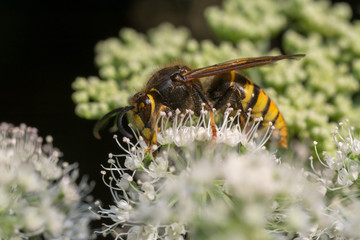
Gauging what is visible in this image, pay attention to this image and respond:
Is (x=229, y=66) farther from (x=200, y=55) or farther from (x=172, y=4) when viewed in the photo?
(x=172, y=4)

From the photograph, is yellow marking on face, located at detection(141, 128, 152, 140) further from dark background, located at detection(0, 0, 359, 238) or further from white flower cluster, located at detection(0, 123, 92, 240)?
dark background, located at detection(0, 0, 359, 238)

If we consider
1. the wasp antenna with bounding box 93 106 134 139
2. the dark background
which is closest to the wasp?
the wasp antenna with bounding box 93 106 134 139

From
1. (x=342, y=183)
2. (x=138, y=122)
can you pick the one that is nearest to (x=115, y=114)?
(x=138, y=122)

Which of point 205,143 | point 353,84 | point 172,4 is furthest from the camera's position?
point 172,4

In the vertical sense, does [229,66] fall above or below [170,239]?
above

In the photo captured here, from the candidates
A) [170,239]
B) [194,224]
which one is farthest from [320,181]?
[194,224]

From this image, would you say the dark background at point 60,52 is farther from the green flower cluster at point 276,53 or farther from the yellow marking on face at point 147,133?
the yellow marking on face at point 147,133

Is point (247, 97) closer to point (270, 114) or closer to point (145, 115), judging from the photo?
point (270, 114)
